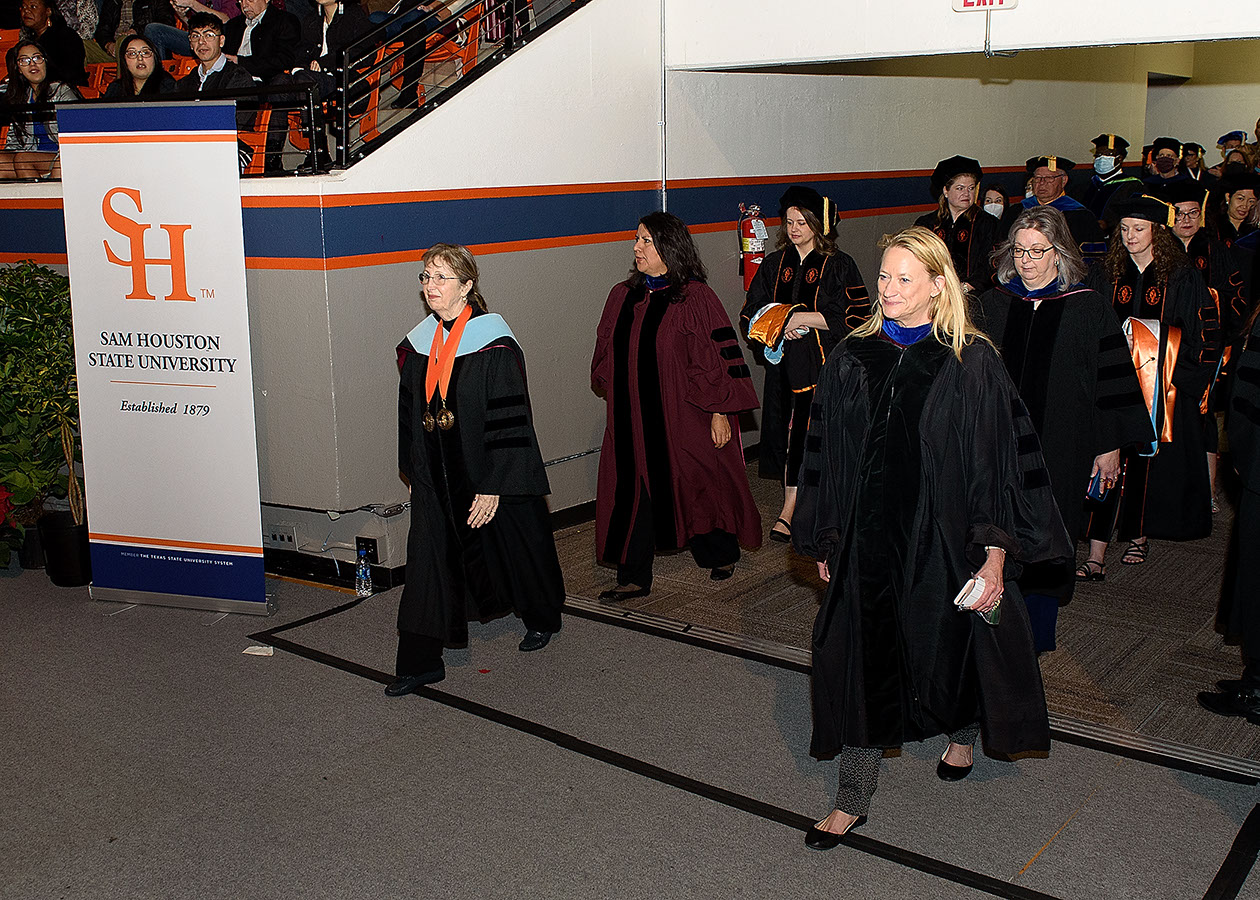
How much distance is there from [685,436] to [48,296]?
10.9ft

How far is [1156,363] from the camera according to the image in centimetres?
539

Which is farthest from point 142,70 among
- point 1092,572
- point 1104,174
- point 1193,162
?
Result: point 1193,162

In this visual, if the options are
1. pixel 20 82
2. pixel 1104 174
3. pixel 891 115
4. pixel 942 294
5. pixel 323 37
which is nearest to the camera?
pixel 942 294

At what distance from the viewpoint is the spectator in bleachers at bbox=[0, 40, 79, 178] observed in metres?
7.07

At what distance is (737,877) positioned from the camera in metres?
3.58

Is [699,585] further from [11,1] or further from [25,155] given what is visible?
[11,1]

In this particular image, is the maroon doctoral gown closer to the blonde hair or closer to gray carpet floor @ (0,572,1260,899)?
gray carpet floor @ (0,572,1260,899)

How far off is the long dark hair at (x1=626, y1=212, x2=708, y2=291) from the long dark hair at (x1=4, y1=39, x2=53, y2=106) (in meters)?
4.38

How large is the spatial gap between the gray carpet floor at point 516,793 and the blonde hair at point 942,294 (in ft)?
5.02

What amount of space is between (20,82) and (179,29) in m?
1.26

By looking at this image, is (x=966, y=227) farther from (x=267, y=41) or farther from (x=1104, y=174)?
(x=267, y=41)

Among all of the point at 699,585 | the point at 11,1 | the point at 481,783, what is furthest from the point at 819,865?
the point at 11,1

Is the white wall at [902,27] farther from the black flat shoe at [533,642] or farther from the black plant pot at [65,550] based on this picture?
the black plant pot at [65,550]

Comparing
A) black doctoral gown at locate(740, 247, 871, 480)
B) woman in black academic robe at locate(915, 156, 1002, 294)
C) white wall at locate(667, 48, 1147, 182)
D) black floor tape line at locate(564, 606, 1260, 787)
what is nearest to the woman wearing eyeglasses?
black floor tape line at locate(564, 606, 1260, 787)
